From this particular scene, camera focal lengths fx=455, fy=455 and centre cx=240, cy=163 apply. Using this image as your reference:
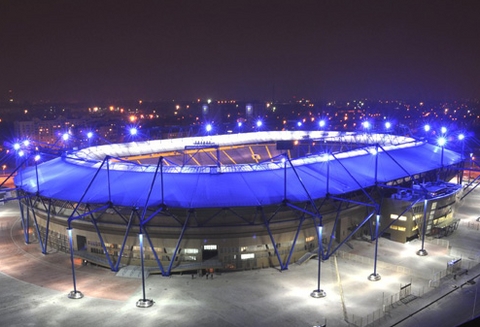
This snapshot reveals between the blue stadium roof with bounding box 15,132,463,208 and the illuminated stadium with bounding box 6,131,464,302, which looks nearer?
the illuminated stadium with bounding box 6,131,464,302

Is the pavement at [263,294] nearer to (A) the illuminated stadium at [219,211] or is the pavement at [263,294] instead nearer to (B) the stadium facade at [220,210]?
(A) the illuminated stadium at [219,211]

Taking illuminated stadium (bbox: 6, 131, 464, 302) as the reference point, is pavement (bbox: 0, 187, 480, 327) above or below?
below

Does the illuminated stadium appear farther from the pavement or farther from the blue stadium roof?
the pavement

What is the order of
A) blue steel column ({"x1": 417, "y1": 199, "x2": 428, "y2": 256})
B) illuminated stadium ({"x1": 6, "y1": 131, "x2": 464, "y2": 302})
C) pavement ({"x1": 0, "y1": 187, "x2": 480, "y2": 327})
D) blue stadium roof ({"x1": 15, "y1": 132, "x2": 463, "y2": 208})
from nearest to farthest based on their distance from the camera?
pavement ({"x1": 0, "y1": 187, "x2": 480, "y2": 327}) < illuminated stadium ({"x1": 6, "y1": 131, "x2": 464, "y2": 302}) < blue stadium roof ({"x1": 15, "y1": 132, "x2": 463, "y2": 208}) < blue steel column ({"x1": 417, "y1": 199, "x2": 428, "y2": 256})

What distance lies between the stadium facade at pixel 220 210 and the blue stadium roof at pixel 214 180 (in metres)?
0.14

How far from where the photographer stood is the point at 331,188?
53938mm

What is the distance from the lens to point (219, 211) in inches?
1932

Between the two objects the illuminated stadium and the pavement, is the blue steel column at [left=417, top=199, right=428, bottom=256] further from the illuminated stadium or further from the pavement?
the pavement

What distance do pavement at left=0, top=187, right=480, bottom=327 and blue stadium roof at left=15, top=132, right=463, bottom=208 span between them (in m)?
7.82

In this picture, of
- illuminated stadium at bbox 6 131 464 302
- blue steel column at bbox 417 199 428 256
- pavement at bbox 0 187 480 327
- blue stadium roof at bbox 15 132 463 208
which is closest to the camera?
pavement at bbox 0 187 480 327

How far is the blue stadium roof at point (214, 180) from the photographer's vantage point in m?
49.6

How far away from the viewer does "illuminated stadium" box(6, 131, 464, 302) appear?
4928 centimetres

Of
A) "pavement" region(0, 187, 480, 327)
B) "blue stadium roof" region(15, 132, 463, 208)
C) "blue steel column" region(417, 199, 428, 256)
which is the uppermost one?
"blue stadium roof" region(15, 132, 463, 208)

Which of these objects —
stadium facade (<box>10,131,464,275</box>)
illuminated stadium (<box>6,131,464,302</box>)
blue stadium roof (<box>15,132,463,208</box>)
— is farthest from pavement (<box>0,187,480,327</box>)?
blue stadium roof (<box>15,132,463,208</box>)
